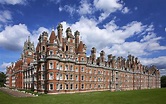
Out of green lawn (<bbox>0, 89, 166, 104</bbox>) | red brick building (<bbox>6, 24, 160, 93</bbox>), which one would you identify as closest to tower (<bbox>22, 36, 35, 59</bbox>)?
red brick building (<bbox>6, 24, 160, 93</bbox>)

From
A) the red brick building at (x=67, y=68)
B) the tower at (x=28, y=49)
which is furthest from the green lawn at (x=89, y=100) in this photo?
the tower at (x=28, y=49)

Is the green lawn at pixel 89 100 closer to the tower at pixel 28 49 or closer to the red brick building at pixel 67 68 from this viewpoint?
the red brick building at pixel 67 68

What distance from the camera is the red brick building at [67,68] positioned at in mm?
55531

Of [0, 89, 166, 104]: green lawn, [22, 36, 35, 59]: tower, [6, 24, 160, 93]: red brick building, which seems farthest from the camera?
[22, 36, 35, 59]: tower

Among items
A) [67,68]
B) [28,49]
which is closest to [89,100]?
[67,68]

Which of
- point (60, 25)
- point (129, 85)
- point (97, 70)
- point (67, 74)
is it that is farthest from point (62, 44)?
point (129, 85)

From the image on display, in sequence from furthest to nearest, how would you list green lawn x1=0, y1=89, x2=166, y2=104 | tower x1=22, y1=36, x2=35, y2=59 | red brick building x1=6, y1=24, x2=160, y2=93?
tower x1=22, y1=36, x2=35, y2=59 → red brick building x1=6, y1=24, x2=160, y2=93 → green lawn x1=0, y1=89, x2=166, y2=104

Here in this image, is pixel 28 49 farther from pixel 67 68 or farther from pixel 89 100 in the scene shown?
pixel 89 100

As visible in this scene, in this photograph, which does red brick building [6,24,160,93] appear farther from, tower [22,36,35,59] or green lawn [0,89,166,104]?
green lawn [0,89,166,104]

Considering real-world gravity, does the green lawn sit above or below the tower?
below

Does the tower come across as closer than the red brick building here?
No

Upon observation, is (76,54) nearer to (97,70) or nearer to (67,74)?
(67,74)

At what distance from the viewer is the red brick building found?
5553 centimetres

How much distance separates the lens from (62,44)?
61594mm
